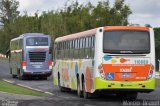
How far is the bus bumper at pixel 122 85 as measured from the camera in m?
22.3

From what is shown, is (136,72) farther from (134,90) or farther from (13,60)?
(13,60)

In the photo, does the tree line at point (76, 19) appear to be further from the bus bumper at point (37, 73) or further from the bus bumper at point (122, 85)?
the bus bumper at point (122, 85)

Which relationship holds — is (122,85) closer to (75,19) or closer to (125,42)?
(125,42)

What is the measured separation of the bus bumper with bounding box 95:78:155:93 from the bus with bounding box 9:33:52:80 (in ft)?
77.3

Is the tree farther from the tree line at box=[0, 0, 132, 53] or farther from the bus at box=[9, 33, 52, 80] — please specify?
the bus at box=[9, 33, 52, 80]

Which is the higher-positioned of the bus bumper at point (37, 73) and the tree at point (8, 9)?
the tree at point (8, 9)

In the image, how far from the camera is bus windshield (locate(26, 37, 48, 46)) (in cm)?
4594

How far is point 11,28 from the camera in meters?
98.1

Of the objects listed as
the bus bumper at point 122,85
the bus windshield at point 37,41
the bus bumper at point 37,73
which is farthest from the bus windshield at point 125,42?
the bus bumper at point 37,73

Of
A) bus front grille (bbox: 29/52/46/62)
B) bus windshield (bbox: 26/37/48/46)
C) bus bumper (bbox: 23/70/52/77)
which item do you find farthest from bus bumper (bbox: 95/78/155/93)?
bus bumper (bbox: 23/70/52/77)

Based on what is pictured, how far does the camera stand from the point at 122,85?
22.4 metres

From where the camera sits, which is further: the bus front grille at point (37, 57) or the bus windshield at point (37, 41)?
the bus front grille at point (37, 57)

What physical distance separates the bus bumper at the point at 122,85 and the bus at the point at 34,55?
23.6 m

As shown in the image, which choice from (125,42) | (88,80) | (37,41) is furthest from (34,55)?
(125,42)
